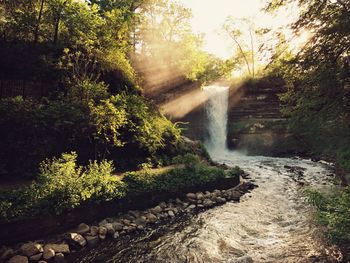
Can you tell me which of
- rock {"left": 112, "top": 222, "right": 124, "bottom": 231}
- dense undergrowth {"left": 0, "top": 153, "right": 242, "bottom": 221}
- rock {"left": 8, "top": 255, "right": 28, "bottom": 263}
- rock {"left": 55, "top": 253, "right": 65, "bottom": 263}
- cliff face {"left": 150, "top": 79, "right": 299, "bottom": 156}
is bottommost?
rock {"left": 55, "top": 253, "right": 65, "bottom": 263}

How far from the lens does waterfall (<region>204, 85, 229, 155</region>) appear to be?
3111 centimetres

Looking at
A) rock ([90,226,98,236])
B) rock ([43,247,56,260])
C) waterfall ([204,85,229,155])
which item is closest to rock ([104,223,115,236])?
rock ([90,226,98,236])

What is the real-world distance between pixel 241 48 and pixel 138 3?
20.5m

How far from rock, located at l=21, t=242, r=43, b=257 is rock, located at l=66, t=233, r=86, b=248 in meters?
0.82

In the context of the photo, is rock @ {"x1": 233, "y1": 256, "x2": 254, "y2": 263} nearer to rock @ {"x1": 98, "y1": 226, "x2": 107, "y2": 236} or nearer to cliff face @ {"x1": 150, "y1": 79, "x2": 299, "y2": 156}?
rock @ {"x1": 98, "y1": 226, "x2": 107, "y2": 236}

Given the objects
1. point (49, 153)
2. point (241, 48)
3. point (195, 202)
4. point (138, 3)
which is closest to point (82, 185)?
point (49, 153)

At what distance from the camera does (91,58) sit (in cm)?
1528

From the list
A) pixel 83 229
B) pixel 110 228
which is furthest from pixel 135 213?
pixel 83 229

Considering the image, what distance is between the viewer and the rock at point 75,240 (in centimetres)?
804

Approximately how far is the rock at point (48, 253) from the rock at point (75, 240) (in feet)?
2.13

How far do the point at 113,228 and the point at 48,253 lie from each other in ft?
7.28

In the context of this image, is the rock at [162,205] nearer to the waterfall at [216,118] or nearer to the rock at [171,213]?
the rock at [171,213]

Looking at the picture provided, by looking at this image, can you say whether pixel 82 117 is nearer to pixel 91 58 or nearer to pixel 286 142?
pixel 91 58

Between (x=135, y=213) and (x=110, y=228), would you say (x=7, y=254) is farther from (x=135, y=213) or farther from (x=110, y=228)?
(x=135, y=213)
